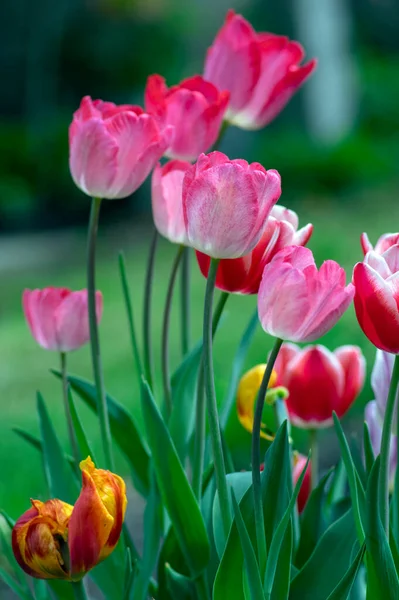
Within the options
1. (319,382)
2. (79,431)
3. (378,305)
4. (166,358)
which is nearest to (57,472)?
(79,431)

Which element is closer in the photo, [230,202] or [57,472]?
[230,202]

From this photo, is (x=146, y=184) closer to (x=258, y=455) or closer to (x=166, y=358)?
(x=166, y=358)

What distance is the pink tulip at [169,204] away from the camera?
2.97 feet

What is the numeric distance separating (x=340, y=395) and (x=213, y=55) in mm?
380

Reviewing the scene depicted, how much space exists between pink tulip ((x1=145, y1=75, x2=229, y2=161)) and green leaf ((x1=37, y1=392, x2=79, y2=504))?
0.93 feet

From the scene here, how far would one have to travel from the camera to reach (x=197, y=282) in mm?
5070

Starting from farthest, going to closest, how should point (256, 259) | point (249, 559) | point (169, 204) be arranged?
1. point (169, 204)
2. point (256, 259)
3. point (249, 559)

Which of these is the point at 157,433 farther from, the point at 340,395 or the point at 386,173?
the point at 386,173

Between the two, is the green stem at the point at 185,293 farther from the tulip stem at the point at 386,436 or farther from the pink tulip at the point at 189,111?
the tulip stem at the point at 386,436

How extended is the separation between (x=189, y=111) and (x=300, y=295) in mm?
285

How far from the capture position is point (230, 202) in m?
0.74

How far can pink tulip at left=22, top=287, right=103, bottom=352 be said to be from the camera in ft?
3.26

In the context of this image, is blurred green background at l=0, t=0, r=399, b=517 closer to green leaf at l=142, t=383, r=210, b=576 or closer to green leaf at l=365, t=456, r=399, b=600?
green leaf at l=142, t=383, r=210, b=576

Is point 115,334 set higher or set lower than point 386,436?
lower
